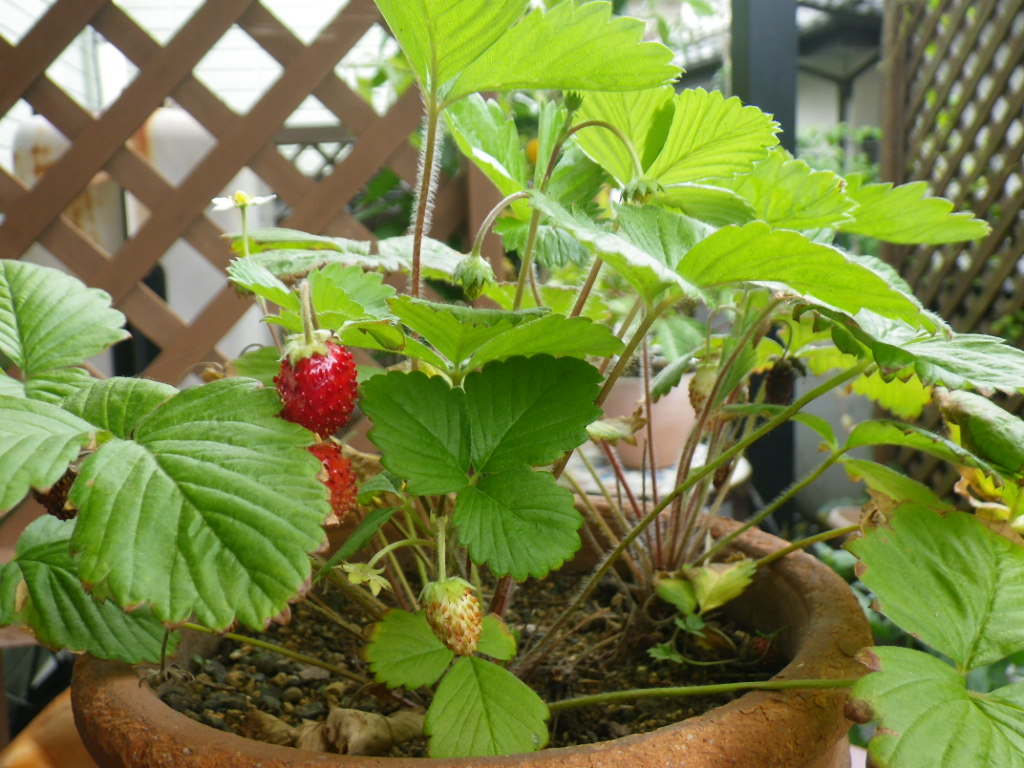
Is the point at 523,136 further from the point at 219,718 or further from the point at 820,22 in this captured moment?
the point at 820,22

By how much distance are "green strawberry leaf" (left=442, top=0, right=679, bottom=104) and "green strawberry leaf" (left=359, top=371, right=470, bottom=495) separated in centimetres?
17

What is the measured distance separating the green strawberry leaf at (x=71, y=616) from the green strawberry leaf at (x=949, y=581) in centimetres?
40

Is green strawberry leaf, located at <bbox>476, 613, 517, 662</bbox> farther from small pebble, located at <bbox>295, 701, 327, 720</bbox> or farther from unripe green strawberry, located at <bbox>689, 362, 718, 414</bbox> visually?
Result: unripe green strawberry, located at <bbox>689, 362, 718, 414</bbox>

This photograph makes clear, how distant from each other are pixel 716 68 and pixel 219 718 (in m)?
2.68

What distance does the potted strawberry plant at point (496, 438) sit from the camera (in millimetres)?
333

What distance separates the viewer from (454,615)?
391 mm

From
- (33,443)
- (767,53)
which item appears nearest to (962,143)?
(767,53)

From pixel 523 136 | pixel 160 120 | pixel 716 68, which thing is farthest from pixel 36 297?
pixel 716 68

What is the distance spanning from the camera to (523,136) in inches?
67.5

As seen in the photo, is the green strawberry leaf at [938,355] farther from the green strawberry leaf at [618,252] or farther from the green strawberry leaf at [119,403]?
the green strawberry leaf at [119,403]

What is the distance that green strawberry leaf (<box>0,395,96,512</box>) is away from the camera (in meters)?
0.31

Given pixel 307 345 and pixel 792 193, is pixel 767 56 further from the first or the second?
pixel 307 345

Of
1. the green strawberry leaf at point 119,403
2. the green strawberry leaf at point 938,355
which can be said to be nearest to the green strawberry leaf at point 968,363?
the green strawberry leaf at point 938,355

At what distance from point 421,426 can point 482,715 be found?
0.49 feet
